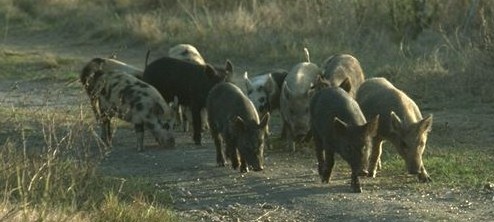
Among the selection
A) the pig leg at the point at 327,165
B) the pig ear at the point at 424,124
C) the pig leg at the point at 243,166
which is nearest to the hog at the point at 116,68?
the pig leg at the point at 243,166

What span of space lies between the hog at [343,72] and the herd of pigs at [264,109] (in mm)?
14

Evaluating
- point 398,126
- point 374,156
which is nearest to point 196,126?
point 374,156

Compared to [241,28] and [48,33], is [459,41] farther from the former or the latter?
[48,33]

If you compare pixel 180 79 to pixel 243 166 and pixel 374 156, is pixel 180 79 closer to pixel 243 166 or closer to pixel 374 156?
pixel 243 166

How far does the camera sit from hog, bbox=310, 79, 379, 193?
35.1ft

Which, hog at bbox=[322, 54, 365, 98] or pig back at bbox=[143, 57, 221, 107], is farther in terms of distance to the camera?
pig back at bbox=[143, 57, 221, 107]

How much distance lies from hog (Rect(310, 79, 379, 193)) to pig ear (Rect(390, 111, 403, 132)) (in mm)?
273

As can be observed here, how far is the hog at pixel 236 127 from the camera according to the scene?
11.5 metres

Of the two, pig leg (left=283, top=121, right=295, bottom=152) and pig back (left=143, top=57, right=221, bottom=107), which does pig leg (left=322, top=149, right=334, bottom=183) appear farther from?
pig back (left=143, top=57, right=221, bottom=107)

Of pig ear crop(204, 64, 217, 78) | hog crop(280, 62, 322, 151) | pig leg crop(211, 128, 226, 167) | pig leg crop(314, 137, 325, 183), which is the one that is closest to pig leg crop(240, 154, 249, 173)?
pig leg crop(211, 128, 226, 167)

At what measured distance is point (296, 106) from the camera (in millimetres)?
13109

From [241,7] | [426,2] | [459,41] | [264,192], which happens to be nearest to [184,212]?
[264,192]

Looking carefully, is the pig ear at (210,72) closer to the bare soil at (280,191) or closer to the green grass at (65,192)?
the bare soil at (280,191)

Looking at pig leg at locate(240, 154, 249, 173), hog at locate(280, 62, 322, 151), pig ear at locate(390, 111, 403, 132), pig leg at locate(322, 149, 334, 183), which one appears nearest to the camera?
pig leg at locate(322, 149, 334, 183)
